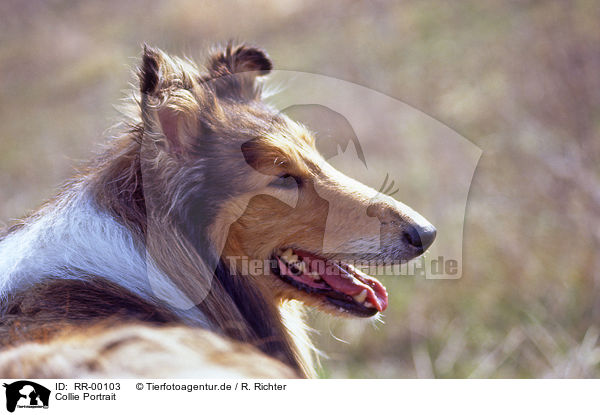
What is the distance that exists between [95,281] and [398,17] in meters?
4.98

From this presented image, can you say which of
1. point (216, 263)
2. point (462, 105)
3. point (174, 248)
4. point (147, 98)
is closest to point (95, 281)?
point (174, 248)

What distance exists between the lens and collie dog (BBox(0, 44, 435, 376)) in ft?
7.16

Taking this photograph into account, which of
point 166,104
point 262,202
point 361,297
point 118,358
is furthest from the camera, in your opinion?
point 361,297

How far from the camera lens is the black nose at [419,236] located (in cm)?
239

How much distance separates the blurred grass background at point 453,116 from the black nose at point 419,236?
163 cm

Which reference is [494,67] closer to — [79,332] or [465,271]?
[465,271]

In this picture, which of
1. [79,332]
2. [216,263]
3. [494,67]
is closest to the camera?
[79,332]

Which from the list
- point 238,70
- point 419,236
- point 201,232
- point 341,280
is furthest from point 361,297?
point 238,70

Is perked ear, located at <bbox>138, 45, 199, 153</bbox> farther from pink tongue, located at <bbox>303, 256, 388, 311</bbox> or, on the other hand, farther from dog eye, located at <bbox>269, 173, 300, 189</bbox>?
pink tongue, located at <bbox>303, 256, 388, 311</bbox>

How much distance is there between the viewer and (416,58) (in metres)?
6.71

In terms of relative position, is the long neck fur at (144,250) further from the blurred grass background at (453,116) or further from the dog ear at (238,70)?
the blurred grass background at (453,116)

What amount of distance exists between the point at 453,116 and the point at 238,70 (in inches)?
150

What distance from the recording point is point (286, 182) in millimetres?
2389

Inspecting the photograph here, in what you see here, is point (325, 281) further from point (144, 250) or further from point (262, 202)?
point (144, 250)
